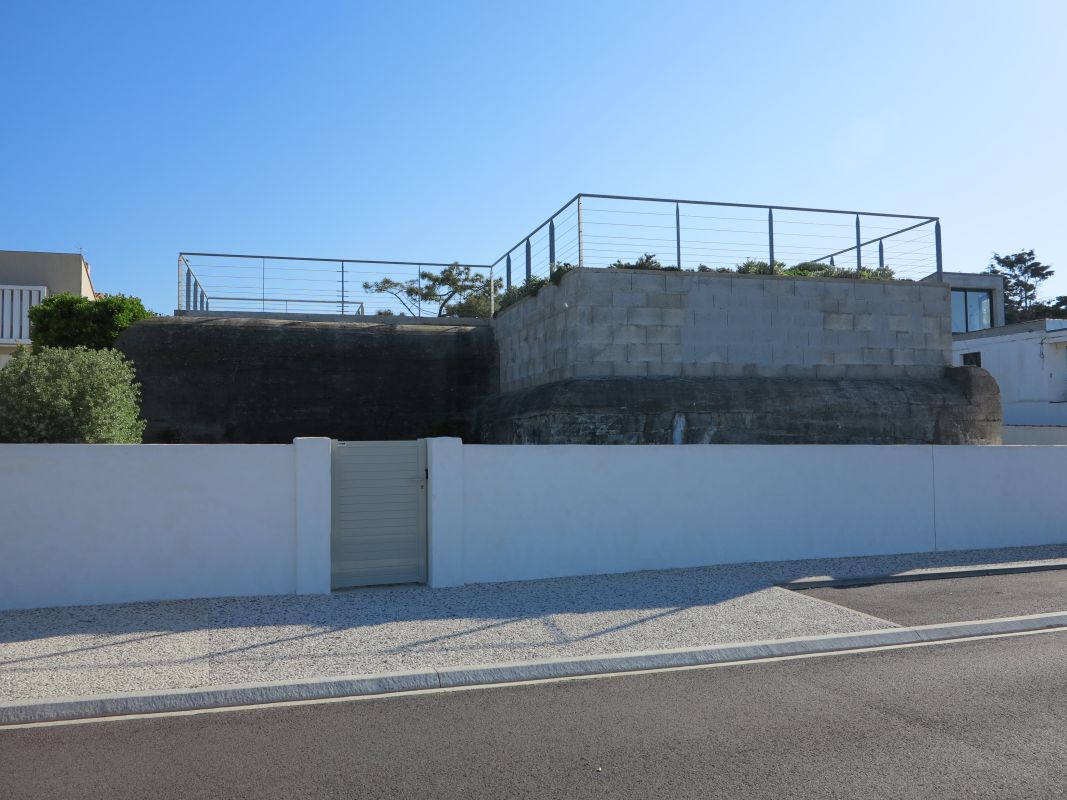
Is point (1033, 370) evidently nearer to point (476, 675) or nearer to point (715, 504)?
point (715, 504)

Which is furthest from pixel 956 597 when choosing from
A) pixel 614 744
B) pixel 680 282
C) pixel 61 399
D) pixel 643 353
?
pixel 61 399

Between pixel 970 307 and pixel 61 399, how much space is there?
3766 cm

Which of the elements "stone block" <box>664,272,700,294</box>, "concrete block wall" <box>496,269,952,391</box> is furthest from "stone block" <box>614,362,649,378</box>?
"stone block" <box>664,272,700,294</box>

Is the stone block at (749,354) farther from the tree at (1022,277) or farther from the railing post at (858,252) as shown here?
the tree at (1022,277)

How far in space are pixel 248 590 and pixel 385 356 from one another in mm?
8166

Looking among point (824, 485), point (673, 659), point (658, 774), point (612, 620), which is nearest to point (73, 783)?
point (658, 774)

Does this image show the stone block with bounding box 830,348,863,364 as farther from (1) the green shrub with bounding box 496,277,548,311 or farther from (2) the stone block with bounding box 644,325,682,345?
(1) the green shrub with bounding box 496,277,548,311

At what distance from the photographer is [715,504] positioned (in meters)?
Answer: 11.0

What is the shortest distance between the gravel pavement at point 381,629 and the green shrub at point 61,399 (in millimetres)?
2142

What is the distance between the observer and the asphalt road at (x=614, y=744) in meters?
4.33

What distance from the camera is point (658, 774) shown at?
4.47 m

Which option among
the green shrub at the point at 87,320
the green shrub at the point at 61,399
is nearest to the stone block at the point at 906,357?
the green shrub at the point at 61,399

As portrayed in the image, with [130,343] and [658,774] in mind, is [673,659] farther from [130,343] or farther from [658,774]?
[130,343]

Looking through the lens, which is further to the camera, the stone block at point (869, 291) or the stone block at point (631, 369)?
the stone block at point (869, 291)
